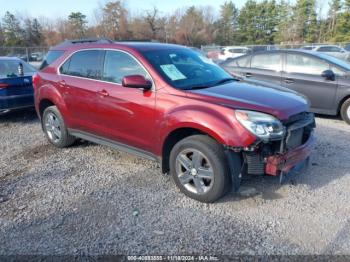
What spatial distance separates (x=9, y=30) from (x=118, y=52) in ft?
220

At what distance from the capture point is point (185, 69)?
13.7 ft

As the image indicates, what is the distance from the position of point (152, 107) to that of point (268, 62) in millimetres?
4947

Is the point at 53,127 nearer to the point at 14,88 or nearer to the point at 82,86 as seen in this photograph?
the point at 82,86

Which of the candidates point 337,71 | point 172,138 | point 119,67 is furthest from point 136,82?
point 337,71

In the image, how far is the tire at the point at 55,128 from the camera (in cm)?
529

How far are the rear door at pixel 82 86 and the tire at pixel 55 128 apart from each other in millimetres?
318

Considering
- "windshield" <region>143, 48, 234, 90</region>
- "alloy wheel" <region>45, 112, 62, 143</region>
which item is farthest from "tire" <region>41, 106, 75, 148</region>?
"windshield" <region>143, 48, 234, 90</region>

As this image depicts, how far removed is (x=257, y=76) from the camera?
25.8 feet

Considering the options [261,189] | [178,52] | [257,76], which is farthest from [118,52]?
[257,76]

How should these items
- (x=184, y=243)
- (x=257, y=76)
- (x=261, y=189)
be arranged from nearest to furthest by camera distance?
(x=184, y=243) < (x=261, y=189) < (x=257, y=76)

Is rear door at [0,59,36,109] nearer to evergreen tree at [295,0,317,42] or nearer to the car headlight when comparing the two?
the car headlight

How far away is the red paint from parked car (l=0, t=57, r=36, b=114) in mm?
2231

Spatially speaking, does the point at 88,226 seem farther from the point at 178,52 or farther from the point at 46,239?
the point at 178,52

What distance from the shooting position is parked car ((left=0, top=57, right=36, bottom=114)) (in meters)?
6.75
